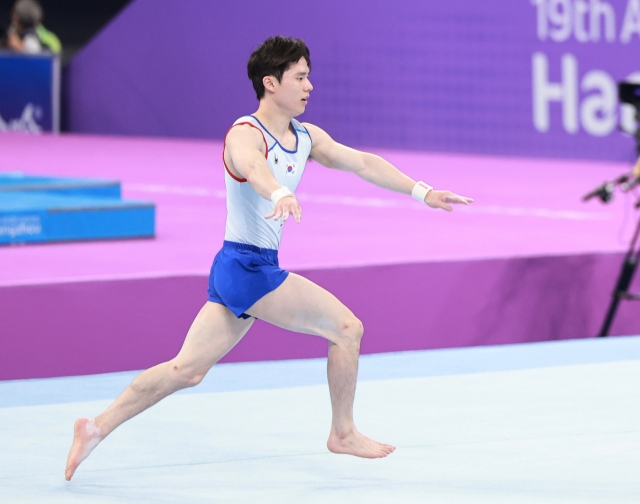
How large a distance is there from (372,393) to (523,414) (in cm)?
65

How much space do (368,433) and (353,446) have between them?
481 millimetres

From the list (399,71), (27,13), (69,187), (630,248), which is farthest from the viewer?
(27,13)

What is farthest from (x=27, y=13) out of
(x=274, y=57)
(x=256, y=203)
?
(x=256, y=203)

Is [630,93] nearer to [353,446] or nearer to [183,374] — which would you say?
[353,446]

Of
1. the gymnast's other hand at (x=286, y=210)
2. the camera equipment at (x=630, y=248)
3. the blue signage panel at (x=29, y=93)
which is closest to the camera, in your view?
the gymnast's other hand at (x=286, y=210)

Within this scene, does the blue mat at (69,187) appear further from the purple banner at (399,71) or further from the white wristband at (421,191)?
the purple banner at (399,71)

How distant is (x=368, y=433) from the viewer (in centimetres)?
446

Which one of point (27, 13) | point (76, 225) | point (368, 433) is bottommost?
point (368, 433)

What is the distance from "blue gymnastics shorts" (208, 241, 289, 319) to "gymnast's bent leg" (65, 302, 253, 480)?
52 mm

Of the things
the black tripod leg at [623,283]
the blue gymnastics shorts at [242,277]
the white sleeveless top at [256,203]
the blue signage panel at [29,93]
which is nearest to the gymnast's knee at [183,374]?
the blue gymnastics shorts at [242,277]

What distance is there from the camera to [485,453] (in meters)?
4.17

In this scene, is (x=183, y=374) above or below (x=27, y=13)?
below

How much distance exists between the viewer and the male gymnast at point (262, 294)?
12.7 feet

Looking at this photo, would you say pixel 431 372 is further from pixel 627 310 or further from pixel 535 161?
pixel 535 161
